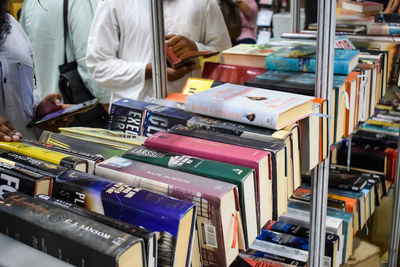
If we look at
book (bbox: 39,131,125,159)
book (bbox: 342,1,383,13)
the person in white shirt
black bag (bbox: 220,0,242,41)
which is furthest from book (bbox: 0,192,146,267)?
black bag (bbox: 220,0,242,41)

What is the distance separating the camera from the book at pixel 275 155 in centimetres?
97

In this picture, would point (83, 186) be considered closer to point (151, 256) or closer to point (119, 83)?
point (151, 256)

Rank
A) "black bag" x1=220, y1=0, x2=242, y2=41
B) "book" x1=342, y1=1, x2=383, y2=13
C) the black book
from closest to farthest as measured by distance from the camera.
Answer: the black book, "book" x1=342, y1=1, x2=383, y2=13, "black bag" x1=220, y1=0, x2=242, y2=41

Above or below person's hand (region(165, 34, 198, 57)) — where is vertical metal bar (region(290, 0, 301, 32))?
above

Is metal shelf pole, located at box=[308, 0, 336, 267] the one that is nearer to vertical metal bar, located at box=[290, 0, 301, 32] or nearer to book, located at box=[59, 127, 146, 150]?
book, located at box=[59, 127, 146, 150]

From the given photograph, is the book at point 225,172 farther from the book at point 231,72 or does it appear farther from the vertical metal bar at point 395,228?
the vertical metal bar at point 395,228

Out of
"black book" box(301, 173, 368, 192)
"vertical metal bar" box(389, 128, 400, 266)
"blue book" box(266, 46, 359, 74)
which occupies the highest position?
"blue book" box(266, 46, 359, 74)

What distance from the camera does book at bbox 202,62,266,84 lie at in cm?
166

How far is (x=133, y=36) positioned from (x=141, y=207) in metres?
1.47

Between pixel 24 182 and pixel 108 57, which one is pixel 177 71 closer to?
pixel 108 57

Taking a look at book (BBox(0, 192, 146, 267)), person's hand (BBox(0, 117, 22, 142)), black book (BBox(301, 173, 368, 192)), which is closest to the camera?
book (BBox(0, 192, 146, 267))

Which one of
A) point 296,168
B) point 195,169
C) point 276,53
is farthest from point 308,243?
point 195,169

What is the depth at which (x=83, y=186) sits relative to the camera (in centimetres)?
78

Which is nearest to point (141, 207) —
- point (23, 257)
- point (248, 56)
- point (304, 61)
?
point (23, 257)
